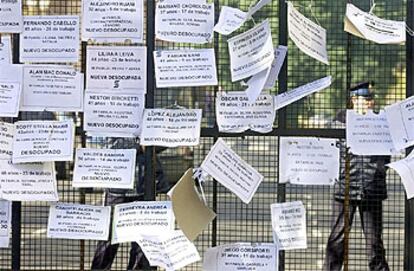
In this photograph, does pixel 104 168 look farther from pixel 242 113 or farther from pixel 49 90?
pixel 242 113

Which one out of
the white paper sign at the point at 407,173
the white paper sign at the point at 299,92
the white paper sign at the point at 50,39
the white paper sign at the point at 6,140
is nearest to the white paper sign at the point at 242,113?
the white paper sign at the point at 299,92

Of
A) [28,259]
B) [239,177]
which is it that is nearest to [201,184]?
[239,177]

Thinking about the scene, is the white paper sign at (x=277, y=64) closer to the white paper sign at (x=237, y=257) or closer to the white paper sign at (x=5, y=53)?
the white paper sign at (x=237, y=257)

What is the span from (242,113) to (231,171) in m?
0.25

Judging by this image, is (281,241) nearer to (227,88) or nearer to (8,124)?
(227,88)

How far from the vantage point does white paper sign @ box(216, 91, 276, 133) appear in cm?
261

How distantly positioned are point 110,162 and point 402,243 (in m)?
1.37

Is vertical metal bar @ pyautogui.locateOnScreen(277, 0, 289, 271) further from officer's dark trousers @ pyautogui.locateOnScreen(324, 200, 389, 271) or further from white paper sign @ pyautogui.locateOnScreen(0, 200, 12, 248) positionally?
white paper sign @ pyautogui.locateOnScreen(0, 200, 12, 248)

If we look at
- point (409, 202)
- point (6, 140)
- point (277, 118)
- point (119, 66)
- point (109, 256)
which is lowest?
point (109, 256)

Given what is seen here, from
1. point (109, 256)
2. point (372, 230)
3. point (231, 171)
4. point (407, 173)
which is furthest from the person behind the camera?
point (372, 230)

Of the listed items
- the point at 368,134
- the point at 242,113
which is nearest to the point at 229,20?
the point at 242,113

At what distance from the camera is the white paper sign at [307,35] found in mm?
2549

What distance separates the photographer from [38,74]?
262 cm

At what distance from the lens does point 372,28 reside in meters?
2.55
